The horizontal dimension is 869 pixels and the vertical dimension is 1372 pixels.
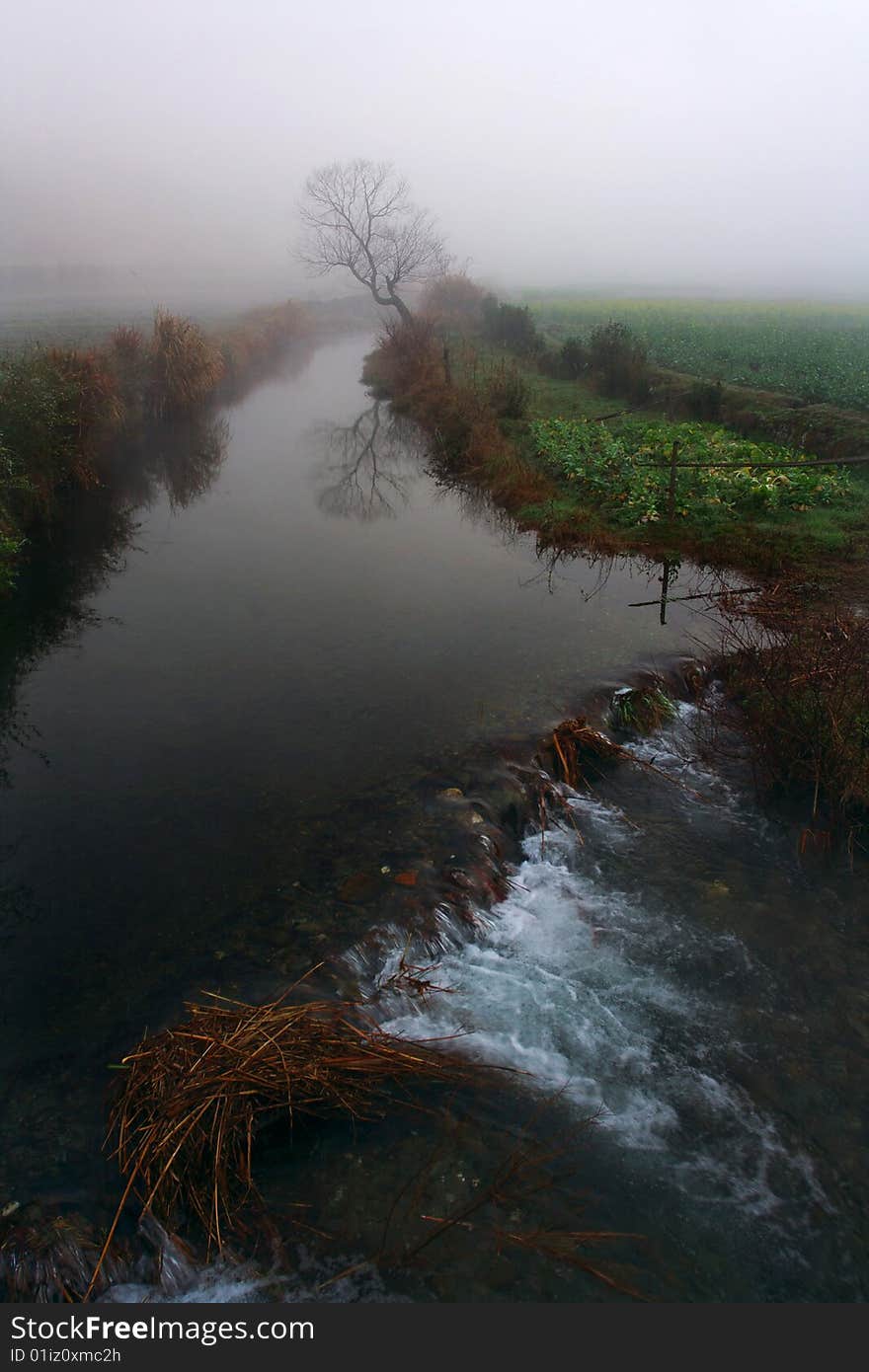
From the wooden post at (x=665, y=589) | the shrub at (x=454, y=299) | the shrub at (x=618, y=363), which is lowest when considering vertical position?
the wooden post at (x=665, y=589)

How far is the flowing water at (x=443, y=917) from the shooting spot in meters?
4.21

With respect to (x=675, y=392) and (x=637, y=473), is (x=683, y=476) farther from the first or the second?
(x=675, y=392)

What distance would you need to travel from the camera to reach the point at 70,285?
76375 mm

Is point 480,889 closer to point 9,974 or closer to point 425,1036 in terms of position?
point 425,1036

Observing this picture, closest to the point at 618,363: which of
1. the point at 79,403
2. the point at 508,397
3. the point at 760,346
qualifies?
the point at 508,397

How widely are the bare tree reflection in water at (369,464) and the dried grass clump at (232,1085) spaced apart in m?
11.8

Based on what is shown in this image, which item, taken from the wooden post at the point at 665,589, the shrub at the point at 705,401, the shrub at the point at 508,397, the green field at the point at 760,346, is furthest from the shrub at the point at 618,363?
the wooden post at the point at 665,589

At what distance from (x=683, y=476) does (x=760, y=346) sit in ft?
55.2

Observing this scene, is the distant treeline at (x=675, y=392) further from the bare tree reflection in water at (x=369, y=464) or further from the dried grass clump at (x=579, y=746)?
the dried grass clump at (x=579, y=746)

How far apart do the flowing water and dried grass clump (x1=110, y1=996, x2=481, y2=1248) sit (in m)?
0.21

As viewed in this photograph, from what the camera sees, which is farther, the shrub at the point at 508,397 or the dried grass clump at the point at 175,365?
the dried grass clump at the point at 175,365

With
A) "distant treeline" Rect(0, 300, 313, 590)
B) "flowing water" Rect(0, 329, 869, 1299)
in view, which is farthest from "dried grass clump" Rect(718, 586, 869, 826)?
"distant treeline" Rect(0, 300, 313, 590)

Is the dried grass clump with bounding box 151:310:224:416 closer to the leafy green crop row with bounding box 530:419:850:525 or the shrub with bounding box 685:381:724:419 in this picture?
the leafy green crop row with bounding box 530:419:850:525

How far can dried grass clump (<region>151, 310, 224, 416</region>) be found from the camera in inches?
870
